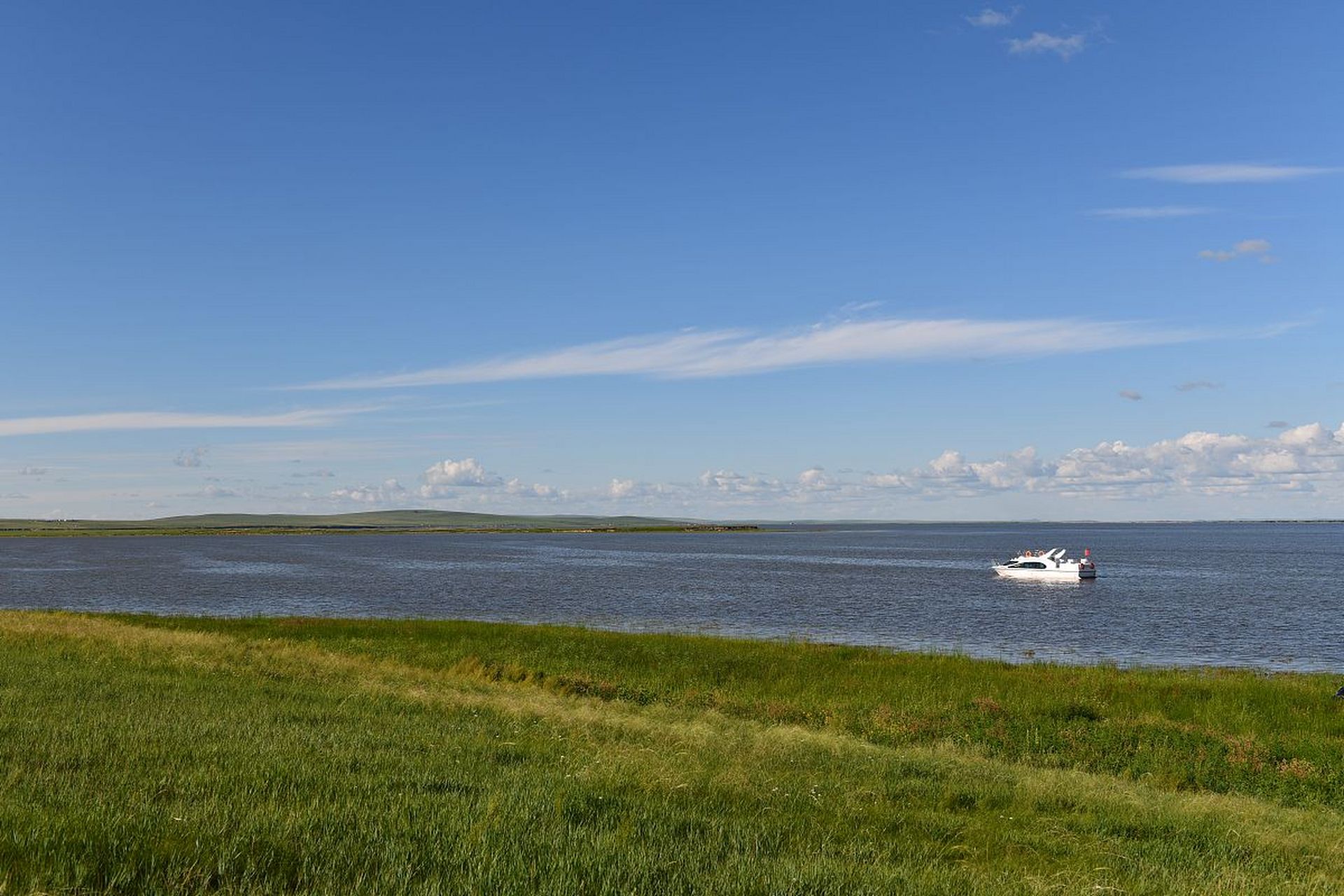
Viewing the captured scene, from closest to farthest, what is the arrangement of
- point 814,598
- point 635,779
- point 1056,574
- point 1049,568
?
point 635,779, point 814,598, point 1056,574, point 1049,568

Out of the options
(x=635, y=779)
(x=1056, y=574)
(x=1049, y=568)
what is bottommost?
(x=1056, y=574)

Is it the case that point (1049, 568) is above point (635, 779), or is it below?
below

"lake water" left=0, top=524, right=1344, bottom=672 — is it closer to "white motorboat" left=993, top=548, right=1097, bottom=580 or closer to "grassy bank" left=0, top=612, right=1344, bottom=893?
"white motorboat" left=993, top=548, right=1097, bottom=580

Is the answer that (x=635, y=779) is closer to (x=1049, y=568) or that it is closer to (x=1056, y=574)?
(x=1056, y=574)

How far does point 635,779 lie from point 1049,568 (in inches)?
4055

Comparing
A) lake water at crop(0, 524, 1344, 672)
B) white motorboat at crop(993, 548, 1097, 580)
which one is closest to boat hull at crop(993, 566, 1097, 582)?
white motorboat at crop(993, 548, 1097, 580)

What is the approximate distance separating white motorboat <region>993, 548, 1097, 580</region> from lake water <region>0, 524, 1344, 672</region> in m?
2.47

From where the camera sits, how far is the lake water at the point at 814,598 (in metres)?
54.1

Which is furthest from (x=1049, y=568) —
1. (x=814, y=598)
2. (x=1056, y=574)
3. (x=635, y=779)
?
(x=635, y=779)

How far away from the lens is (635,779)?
42.5 feet

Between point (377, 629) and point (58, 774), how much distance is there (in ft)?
124

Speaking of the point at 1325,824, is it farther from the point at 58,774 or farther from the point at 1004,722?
the point at 58,774

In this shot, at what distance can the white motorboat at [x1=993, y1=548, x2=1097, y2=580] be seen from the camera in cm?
10269

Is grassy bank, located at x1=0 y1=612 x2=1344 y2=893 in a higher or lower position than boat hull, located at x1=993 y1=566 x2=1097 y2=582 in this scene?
higher
